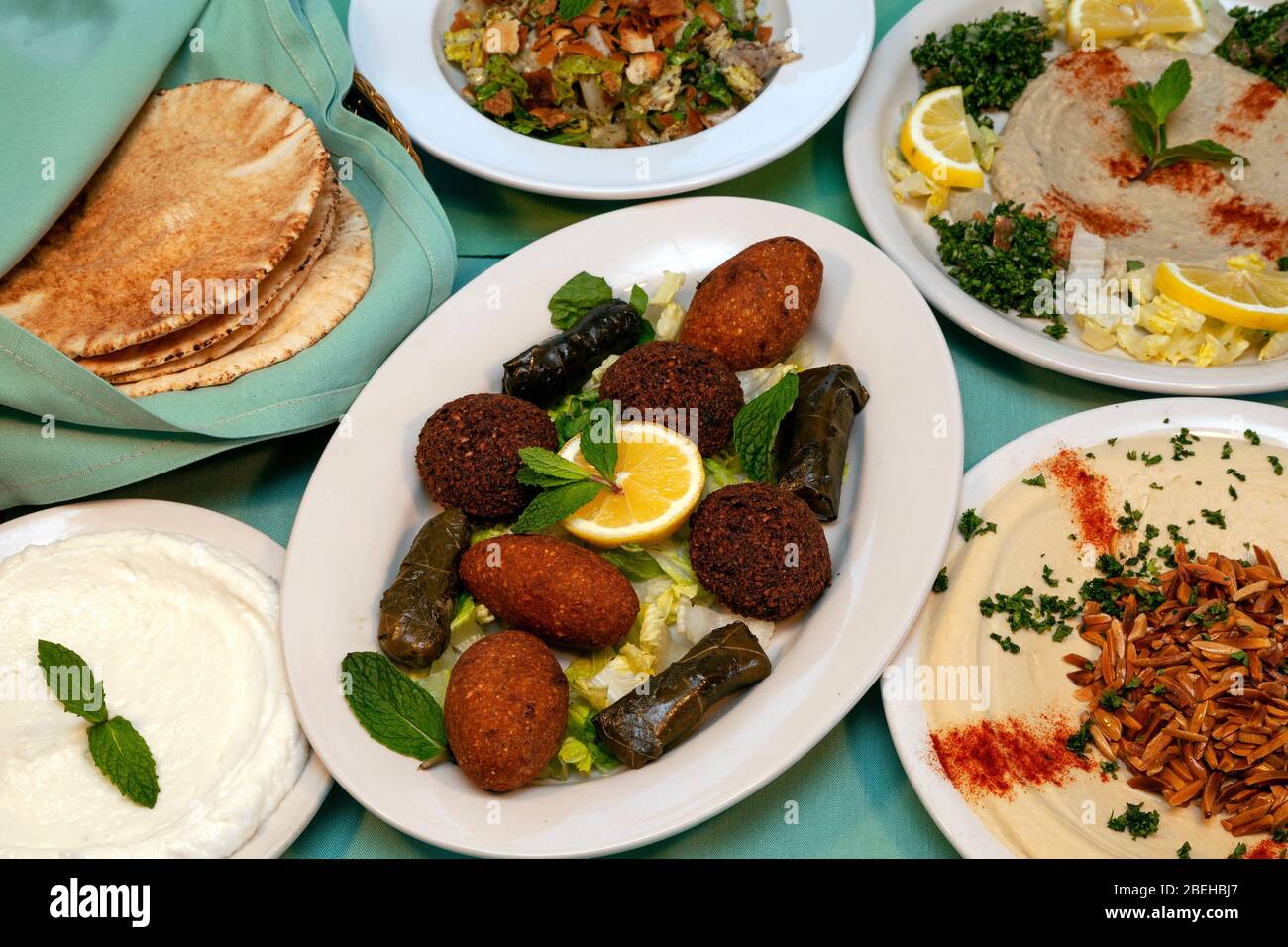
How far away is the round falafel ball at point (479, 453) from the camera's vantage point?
3312 millimetres

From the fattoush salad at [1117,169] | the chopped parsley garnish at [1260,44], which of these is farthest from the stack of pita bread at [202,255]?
the chopped parsley garnish at [1260,44]

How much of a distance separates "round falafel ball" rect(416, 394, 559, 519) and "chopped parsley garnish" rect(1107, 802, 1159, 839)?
192cm

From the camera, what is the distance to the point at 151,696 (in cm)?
314

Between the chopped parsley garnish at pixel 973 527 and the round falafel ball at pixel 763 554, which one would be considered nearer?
the round falafel ball at pixel 763 554

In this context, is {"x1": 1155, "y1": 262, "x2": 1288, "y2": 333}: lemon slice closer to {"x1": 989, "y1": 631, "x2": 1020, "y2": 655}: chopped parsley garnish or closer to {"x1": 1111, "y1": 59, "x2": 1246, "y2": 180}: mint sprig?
{"x1": 1111, "y1": 59, "x2": 1246, "y2": 180}: mint sprig

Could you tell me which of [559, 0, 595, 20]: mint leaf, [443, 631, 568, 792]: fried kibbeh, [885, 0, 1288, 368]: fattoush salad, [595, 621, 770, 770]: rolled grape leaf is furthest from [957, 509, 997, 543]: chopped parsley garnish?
[559, 0, 595, 20]: mint leaf

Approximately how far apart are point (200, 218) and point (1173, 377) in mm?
3392

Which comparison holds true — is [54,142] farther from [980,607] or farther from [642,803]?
[980,607]

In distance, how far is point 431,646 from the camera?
3100 millimetres

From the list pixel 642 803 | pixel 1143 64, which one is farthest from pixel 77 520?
pixel 1143 64

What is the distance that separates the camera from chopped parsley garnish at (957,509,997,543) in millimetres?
3240

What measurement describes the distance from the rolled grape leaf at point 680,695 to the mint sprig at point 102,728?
1.28 m

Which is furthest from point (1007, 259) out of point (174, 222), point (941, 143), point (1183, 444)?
point (174, 222)

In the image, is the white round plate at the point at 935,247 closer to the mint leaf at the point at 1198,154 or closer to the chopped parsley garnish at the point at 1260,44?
the chopped parsley garnish at the point at 1260,44
